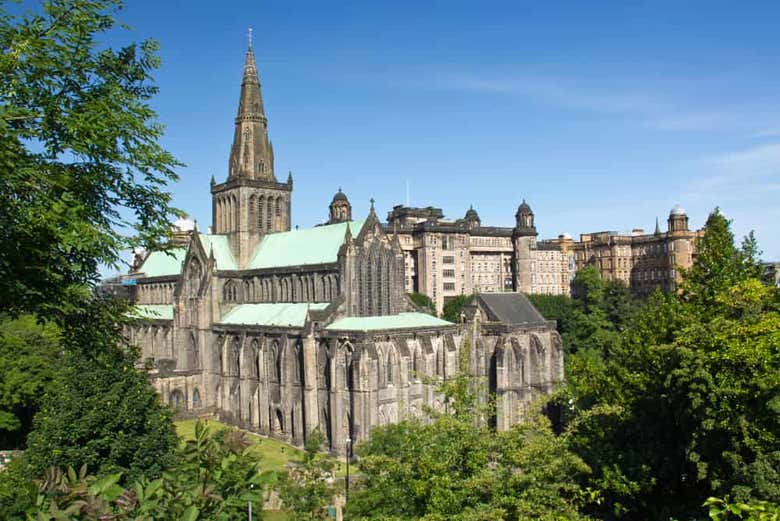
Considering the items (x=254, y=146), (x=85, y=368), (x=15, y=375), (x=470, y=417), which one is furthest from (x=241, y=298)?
(x=470, y=417)

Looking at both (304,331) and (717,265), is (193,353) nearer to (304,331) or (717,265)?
(304,331)

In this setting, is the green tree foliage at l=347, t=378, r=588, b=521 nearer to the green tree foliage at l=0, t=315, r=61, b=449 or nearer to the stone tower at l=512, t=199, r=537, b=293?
the green tree foliage at l=0, t=315, r=61, b=449

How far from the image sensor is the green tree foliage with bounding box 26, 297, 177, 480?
33.6 metres

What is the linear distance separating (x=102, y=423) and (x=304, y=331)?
82.5 ft

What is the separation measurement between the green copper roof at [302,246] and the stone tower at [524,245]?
241 feet

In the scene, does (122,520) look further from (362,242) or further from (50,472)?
(362,242)

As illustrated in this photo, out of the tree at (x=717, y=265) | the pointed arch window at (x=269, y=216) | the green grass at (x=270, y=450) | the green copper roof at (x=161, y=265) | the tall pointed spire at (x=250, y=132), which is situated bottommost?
the green grass at (x=270, y=450)

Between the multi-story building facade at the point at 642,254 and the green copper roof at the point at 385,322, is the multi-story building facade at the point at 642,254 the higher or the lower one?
the higher one

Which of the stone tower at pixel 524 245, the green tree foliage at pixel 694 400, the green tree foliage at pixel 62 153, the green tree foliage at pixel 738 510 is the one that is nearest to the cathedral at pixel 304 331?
the green tree foliage at pixel 694 400

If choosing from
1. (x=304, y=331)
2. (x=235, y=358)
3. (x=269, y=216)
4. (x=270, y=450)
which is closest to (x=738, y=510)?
(x=304, y=331)

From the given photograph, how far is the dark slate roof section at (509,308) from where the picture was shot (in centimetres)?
6719

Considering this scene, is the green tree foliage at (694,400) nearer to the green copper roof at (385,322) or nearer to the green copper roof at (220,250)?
the green copper roof at (385,322)

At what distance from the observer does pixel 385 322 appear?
198ft

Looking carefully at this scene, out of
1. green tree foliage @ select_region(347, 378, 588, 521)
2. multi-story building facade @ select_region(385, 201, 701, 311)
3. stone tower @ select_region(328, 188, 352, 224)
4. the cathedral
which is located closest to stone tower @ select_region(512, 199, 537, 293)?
multi-story building facade @ select_region(385, 201, 701, 311)
